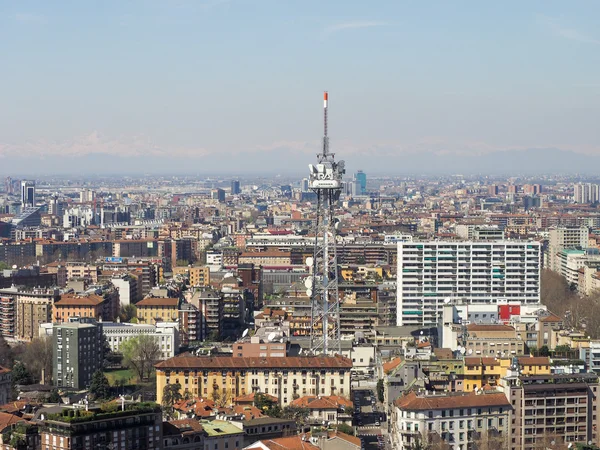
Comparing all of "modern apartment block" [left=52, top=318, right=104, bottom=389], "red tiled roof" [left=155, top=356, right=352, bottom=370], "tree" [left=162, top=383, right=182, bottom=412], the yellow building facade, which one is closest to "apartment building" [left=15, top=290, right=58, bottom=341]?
"modern apartment block" [left=52, top=318, right=104, bottom=389]

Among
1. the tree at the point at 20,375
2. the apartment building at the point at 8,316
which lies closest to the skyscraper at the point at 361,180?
the apartment building at the point at 8,316

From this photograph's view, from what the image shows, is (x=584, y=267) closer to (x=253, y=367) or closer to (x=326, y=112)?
(x=326, y=112)

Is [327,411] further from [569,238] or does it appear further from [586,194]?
[586,194]

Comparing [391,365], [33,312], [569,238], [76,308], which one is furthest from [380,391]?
[569,238]

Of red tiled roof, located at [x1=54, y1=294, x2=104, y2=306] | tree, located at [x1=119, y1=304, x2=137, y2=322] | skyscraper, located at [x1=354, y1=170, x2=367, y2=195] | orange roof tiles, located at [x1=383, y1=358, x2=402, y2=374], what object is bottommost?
tree, located at [x1=119, y1=304, x2=137, y2=322]

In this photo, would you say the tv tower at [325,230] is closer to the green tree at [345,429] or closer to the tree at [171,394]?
the tree at [171,394]

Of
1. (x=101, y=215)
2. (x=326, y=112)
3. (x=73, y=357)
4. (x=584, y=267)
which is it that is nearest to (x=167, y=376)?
(x=73, y=357)

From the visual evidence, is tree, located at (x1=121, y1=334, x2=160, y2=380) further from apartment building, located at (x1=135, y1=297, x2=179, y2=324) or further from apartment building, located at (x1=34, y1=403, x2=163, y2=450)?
apartment building, located at (x1=34, y1=403, x2=163, y2=450)
